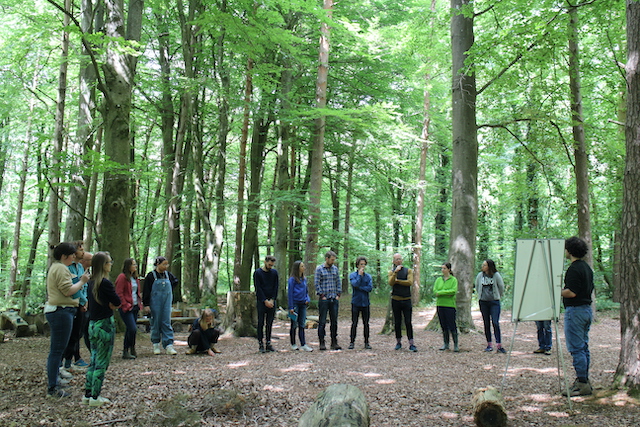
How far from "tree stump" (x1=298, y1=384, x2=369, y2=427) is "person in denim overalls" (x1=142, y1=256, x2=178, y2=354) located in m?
4.44

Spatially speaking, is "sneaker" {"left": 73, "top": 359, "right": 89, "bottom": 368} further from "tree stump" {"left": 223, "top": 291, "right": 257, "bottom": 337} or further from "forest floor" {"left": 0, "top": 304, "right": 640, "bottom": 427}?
"tree stump" {"left": 223, "top": 291, "right": 257, "bottom": 337}

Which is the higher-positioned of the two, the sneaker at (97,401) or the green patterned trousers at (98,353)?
the green patterned trousers at (98,353)

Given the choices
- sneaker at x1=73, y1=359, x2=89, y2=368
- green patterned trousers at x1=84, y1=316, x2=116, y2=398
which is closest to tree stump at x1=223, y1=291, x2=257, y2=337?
sneaker at x1=73, y1=359, x2=89, y2=368

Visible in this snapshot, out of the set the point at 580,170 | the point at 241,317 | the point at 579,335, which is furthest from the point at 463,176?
the point at 241,317

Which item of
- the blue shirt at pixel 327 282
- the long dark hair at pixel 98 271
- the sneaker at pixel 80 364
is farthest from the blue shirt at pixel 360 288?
the long dark hair at pixel 98 271

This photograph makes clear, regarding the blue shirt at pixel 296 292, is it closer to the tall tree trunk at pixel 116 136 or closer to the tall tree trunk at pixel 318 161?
the tall tree trunk at pixel 116 136

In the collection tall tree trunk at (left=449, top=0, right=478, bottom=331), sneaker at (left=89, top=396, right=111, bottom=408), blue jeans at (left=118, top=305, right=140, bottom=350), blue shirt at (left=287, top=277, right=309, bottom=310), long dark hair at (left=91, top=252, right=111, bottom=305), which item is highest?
tall tree trunk at (left=449, top=0, right=478, bottom=331)

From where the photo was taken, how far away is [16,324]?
368 inches

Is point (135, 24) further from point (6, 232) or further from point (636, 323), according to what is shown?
point (6, 232)

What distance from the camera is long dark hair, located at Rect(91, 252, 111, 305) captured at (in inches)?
174

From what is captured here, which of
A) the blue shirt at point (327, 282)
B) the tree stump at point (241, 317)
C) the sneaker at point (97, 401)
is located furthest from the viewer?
the tree stump at point (241, 317)

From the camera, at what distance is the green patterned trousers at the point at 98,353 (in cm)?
437

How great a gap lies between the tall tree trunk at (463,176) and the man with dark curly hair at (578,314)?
4830 mm

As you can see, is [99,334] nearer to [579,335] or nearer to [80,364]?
[80,364]
